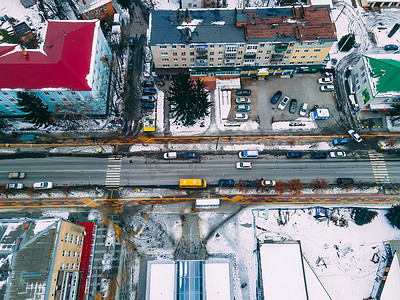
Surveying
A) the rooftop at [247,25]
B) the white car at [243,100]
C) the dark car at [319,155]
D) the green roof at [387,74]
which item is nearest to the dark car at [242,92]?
the white car at [243,100]

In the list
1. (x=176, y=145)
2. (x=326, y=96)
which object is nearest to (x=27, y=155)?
(x=176, y=145)

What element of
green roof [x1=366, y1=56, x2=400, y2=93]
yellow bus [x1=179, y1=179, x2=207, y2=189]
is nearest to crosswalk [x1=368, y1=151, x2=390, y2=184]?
green roof [x1=366, y1=56, x2=400, y2=93]

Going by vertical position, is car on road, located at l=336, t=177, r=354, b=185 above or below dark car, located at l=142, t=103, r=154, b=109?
below

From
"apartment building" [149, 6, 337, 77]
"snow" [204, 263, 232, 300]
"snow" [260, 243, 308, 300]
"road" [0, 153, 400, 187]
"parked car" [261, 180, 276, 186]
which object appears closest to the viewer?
"snow" [204, 263, 232, 300]

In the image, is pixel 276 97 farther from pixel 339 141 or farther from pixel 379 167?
pixel 379 167

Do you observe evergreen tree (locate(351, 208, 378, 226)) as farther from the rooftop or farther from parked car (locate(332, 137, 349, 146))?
the rooftop

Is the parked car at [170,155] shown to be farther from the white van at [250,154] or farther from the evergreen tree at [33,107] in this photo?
the evergreen tree at [33,107]

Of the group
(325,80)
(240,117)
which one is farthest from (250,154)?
(325,80)

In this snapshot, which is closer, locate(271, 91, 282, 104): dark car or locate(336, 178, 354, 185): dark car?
locate(336, 178, 354, 185): dark car
